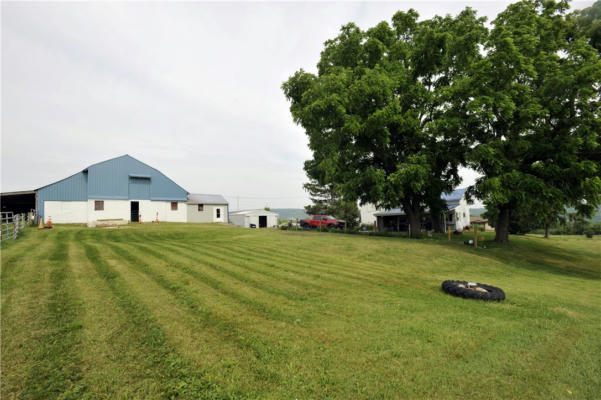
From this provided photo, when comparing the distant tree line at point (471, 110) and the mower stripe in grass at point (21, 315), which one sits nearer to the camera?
the mower stripe in grass at point (21, 315)

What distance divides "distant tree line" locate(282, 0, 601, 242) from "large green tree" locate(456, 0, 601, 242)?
74 millimetres

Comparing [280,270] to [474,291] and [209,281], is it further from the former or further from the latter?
[474,291]

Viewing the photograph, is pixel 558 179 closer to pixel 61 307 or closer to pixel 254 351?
pixel 254 351

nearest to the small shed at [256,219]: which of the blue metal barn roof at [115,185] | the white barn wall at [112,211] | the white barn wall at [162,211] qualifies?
the white barn wall at [162,211]

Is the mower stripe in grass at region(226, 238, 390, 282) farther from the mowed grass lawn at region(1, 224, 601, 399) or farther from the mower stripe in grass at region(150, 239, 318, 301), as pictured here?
the mower stripe in grass at region(150, 239, 318, 301)

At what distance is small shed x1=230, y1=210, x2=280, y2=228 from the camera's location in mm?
41091

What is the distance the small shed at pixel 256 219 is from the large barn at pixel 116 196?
669 cm

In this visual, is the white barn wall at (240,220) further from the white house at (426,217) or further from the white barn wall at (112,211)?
the white house at (426,217)

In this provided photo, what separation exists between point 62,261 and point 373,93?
21.7 metres

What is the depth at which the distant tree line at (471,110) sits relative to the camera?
16.3m

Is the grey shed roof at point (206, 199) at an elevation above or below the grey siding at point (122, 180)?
below

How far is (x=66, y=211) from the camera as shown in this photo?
29625 mm

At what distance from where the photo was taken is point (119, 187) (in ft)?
107

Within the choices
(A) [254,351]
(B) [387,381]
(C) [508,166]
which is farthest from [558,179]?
(A) [254,351]
